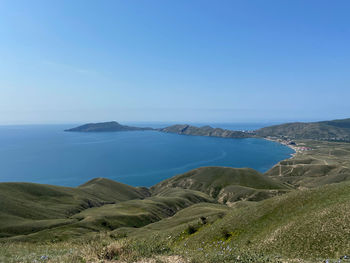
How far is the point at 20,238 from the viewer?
4519 cm

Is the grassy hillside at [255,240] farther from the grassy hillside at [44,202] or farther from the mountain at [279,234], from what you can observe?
the grassy hillside at [44,202]

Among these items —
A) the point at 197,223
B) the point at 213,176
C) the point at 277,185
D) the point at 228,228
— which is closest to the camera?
the point at 228,228

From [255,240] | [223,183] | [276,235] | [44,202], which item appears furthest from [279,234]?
[223,183]

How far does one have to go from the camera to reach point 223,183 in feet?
518

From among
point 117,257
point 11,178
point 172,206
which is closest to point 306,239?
point 117,257

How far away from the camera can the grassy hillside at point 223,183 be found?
5423 inches

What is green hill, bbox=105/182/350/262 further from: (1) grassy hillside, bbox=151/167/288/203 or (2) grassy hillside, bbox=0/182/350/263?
(1) grassy hillside, bbox=151/167/288/203

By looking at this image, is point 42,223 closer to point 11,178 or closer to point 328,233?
point 328,233

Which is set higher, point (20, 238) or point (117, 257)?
point (117, 257)

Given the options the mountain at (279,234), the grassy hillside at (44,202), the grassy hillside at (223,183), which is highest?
the mountain at (279,234)

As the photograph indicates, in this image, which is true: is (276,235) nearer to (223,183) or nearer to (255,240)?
(255,240)

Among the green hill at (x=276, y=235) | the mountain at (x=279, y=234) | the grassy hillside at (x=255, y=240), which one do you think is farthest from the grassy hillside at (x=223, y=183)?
the grassy hillside at (x=255, y=240)

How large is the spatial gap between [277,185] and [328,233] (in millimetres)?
147312

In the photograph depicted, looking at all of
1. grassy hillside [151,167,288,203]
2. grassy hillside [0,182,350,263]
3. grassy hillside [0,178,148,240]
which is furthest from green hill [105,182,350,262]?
grassy hillside [151,167,288,203]
